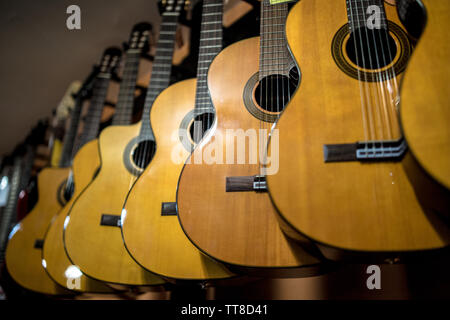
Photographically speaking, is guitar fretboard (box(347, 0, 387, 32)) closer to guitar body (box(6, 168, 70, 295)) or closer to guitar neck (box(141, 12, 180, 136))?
guitar neck (box(141, 12, 180, 136))

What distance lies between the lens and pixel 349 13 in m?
0.93

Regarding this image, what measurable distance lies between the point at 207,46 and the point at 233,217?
0.90m

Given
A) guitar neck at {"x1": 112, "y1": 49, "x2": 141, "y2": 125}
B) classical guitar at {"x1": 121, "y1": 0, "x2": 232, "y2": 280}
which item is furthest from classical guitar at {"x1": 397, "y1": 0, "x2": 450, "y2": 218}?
guitar neck at {"x1": 112, "y1": 49, "x2": 141, "y2": 125}

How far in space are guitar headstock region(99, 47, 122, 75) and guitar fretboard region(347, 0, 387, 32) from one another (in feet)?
6.85

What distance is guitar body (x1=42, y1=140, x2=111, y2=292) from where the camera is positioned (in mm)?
1323

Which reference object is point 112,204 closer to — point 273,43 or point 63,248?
point 63,248

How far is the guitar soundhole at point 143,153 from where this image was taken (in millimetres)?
1459

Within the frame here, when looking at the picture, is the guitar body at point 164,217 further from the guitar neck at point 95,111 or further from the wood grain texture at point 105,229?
the guitar neck at point 95,111

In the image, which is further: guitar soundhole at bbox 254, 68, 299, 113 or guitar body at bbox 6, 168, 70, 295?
guitar body at bbox 6, 168, 70, 295

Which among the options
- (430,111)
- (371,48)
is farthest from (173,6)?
(430,111)

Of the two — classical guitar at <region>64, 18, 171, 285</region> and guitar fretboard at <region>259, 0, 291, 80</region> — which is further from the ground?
guitar fretboard at <region>259, 0, 291, 80</region>

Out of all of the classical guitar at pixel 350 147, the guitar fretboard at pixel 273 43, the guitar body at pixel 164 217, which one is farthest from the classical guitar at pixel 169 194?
the classical guitar at pixel 350 147

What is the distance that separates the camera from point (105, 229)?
4.19 ft
